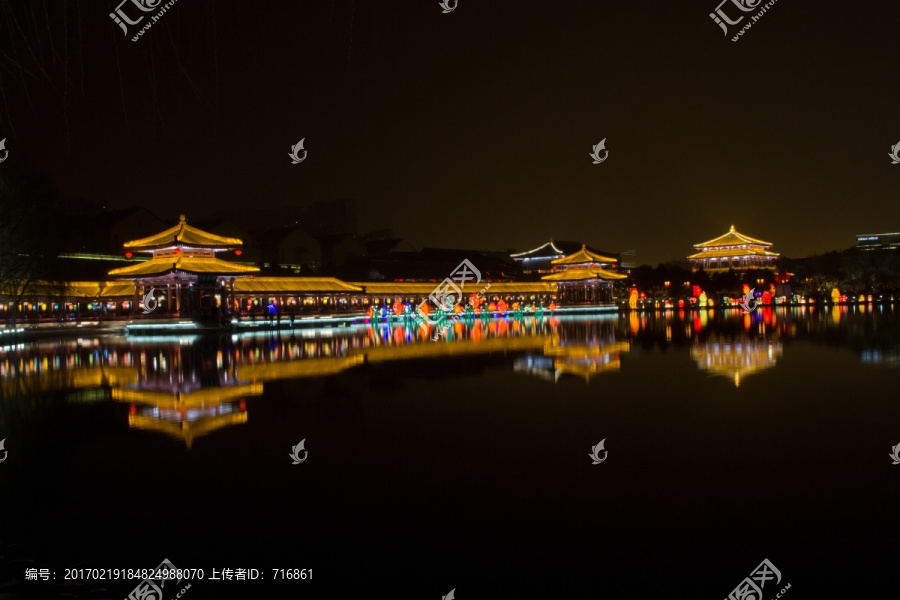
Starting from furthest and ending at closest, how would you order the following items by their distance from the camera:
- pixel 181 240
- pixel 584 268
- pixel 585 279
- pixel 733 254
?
pixel 733 254
pixel 584 268
pixel 585 279
pixel 181 240

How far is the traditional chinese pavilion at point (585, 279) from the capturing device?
204 ft

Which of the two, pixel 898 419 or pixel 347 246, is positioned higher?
pixel 347 246

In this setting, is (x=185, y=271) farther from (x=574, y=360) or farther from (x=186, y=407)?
(x=186, y=407)

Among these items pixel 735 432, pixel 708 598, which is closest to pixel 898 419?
pixel 735 432

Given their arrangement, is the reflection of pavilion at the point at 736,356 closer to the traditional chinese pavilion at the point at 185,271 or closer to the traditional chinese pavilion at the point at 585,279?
the traditional chinese pavilion at the point at 185,271

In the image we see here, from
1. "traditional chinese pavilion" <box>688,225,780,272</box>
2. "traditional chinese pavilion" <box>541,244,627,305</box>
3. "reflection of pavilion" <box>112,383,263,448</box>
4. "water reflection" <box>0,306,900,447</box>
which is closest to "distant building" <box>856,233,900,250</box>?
"traditional chinese pavilion" <box>688,225,780,272</box>

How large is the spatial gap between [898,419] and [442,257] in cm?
6199

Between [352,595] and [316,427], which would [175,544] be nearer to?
[352,595]

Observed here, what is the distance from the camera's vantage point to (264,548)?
16.7 ft

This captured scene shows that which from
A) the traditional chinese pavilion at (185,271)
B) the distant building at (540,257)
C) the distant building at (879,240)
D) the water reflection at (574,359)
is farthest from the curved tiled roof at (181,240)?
the distant building at (879,240)

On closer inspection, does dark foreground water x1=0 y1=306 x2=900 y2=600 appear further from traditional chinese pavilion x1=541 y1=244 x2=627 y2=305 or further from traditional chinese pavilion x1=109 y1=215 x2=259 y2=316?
traditional chinese pavilion x1=541 y1=244 x2=627 y2=305

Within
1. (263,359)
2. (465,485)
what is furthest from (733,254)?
(465,485)

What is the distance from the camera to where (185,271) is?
33.9 meters

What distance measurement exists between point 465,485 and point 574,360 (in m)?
11.5
